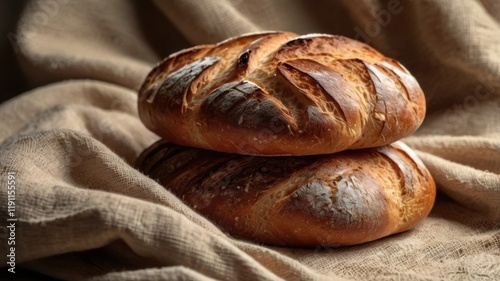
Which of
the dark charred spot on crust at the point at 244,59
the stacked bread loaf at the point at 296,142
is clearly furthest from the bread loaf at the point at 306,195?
the dark charred spot on crust at the point at 244,59

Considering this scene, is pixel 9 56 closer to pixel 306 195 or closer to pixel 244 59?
pixel 244 59

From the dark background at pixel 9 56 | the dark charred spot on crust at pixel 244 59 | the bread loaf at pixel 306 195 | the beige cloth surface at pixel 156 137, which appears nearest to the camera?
the beige cloth surface at pixel 156 137

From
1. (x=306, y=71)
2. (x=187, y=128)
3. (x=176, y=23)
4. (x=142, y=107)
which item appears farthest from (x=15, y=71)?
(x=306, y=71)

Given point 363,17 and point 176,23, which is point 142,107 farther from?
point 363,17
